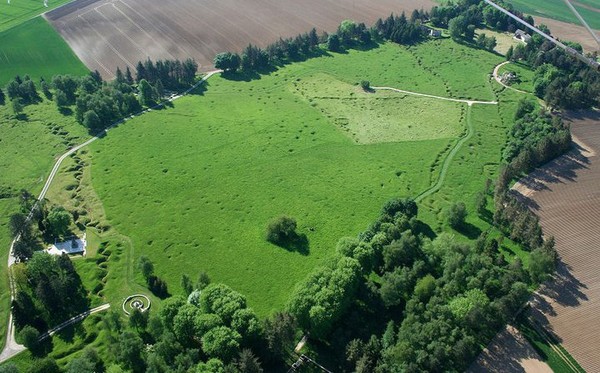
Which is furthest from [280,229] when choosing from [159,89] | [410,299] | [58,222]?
[159,89]

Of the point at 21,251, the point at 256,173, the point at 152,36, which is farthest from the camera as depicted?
the point at 152,36

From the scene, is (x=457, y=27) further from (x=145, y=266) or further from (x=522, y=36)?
(x=145, y=266)

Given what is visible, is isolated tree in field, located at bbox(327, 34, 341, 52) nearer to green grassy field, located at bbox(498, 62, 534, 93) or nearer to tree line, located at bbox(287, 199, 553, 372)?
green grassy field, located at bbox(498, 62, 534, 93)

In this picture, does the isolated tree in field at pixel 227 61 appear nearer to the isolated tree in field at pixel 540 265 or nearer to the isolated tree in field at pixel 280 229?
the isolated tree in field at pixel 280 229

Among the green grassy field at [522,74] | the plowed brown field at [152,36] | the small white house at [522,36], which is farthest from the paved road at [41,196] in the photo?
the small white house at [522,36]

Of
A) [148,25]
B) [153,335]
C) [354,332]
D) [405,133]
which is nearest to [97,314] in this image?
[153,335]

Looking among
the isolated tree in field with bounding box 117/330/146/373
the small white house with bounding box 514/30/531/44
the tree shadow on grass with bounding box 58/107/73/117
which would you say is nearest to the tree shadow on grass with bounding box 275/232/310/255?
the isolated tree in field with bounding box 117/330/146/373

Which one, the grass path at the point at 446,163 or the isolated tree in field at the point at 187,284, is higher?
the grass path at the point at 446,163
